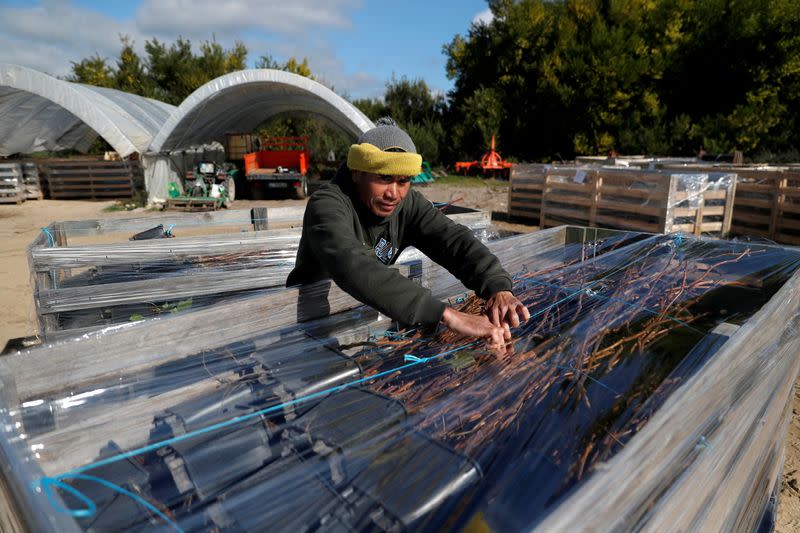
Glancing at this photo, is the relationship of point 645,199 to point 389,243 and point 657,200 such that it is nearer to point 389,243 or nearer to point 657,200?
point 657,200

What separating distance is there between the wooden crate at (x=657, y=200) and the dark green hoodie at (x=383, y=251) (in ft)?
19.6

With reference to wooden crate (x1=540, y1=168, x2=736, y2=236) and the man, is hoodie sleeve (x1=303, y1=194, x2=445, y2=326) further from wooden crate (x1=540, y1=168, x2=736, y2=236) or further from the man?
wooden crate (x1=540, y1=168, x2=736, y2=236)

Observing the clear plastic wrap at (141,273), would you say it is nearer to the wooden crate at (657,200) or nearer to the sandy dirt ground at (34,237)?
the sandy dirt ground at (34,237)

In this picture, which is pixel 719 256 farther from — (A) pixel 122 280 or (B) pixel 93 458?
(A) pixel 122 280

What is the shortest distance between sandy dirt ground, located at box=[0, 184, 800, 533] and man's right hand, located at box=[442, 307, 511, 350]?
196 centimetres

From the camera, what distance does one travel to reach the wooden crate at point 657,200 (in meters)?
7.12

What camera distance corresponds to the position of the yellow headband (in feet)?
6.07

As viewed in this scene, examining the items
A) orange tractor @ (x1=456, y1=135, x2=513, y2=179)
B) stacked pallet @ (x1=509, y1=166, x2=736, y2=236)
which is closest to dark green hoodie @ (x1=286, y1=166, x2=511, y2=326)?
stacked pallet @ (x1=509, y1=166, x2=736, y2=236)

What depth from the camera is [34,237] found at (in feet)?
32.7

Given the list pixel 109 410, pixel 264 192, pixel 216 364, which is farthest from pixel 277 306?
pixel 264 192

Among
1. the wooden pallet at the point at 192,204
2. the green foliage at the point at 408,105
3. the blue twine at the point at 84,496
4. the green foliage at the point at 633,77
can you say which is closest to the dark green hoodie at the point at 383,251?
the blue twine at the point at 84,496

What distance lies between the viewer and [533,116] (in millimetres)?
21766

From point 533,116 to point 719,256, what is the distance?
2041 centimetres

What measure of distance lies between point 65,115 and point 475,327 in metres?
21.0
